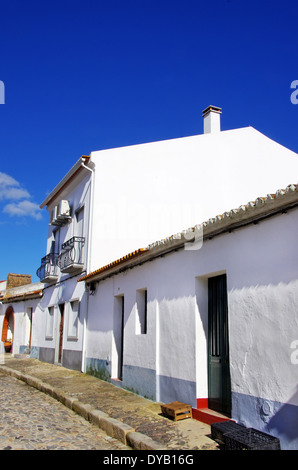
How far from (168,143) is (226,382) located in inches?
382

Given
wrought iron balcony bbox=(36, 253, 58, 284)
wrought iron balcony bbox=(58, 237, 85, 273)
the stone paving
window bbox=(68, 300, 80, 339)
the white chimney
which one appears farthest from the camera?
wrought iron balcony bbox=(36, 253, 58, 284)

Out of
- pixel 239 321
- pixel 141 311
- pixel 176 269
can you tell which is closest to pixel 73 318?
pixel 141 311

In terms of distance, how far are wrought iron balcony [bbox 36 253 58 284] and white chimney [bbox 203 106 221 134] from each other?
8.04 m

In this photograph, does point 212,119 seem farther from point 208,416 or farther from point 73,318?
point 208,416

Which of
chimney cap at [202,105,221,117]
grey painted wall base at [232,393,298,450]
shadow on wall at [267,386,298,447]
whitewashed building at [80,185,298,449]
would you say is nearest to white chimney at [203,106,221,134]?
chimney cap at [202,105,221,117]

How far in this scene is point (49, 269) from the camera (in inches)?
677

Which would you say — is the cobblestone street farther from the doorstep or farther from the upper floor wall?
the upper floor wall

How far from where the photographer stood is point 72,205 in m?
15.7

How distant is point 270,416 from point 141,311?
190 inches

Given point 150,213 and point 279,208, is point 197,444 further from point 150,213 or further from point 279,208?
point 150,213

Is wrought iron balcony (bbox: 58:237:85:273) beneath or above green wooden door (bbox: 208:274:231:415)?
above

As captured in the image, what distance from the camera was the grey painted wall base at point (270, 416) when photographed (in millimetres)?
4785

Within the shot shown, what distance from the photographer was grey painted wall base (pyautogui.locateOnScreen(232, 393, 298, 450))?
479 cm

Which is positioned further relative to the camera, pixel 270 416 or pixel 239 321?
pixel 239 321
